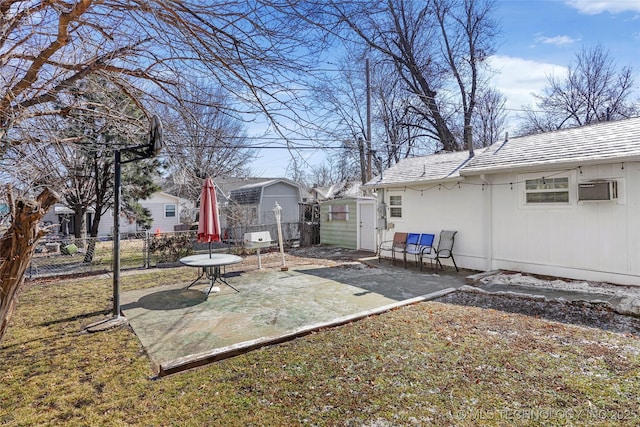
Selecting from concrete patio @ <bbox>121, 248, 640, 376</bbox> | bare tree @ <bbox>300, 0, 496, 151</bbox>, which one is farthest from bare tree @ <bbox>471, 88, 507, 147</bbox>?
concrete patio @ <bbox>121, 248, 640, 376</bbox>

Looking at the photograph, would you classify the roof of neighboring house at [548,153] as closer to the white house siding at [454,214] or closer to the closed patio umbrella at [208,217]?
the white house siding at [454,214]

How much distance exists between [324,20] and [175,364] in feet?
11.4

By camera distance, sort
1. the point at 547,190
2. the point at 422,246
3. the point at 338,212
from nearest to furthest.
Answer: the point at 547,190 → the point at 422,246 → the point at 338,212

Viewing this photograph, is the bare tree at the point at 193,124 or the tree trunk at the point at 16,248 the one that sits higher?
the bare tree at the point at 193,124

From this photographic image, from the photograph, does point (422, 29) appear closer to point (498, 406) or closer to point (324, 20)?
point (324, 20)

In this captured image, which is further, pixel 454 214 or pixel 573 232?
pixel 454 214

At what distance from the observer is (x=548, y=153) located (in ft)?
24.0

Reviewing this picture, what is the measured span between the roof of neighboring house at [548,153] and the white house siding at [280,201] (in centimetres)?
1026

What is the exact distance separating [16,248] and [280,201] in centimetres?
1819

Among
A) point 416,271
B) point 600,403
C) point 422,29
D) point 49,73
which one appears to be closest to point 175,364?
point 49,73

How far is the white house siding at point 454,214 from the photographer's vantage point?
27.7ft

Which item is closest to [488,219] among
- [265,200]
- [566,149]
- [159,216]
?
[566,149]

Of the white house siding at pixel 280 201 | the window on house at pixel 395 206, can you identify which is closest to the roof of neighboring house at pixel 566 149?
the window on house at pixel 395 206

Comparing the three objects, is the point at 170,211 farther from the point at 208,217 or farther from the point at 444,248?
the point at 444,248
